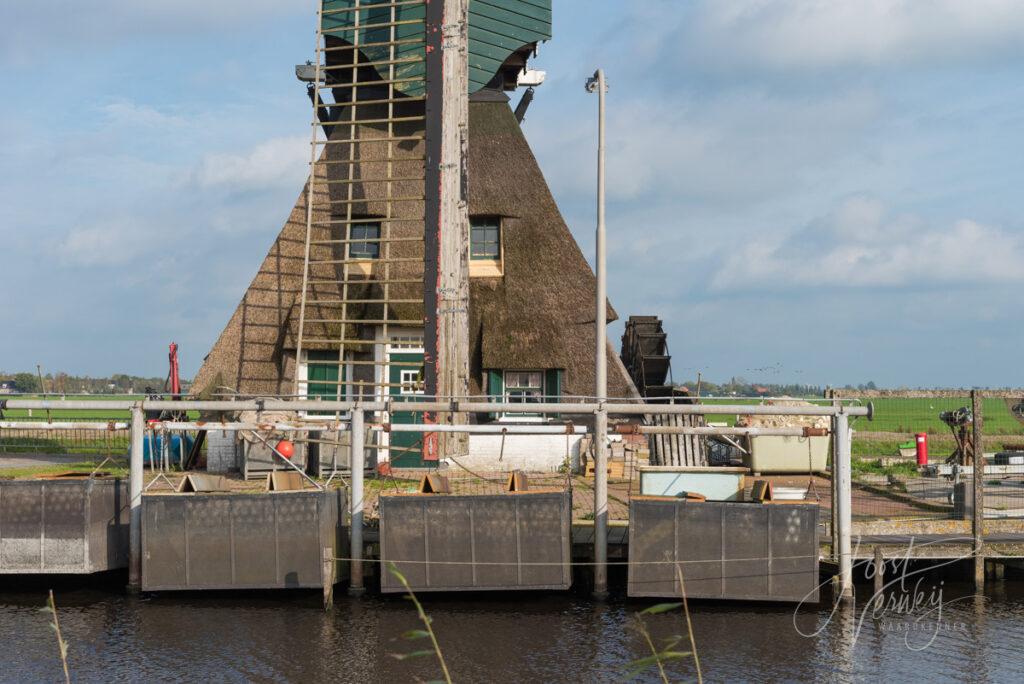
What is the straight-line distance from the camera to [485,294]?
100 ft

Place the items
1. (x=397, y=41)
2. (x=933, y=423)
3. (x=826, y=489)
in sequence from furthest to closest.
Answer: (x=933, y=423) < (x=397, y=41) < (x=826, y=489)

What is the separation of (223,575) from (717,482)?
8.45 meters

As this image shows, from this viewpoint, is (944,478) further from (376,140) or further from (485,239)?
(376,140)

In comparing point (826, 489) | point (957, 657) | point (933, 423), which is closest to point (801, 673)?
point (957, 657)

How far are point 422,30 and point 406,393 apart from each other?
12.0 m

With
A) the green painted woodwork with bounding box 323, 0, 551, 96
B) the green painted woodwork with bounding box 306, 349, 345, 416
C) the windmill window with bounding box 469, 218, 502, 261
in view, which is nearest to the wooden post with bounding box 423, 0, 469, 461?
the green painted woodwork with bounding box 323, 0, 551, 96

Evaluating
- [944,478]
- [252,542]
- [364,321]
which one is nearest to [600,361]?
[364,321]

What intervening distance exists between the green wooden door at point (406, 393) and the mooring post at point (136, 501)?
28.5ft

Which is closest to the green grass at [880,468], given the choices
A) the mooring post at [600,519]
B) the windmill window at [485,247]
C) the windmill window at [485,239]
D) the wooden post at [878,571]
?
the wooden post at [878,571]

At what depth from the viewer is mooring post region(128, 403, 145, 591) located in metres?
17.6

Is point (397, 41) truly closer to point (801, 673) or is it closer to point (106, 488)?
point (106, 488)

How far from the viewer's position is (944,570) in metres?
18.8

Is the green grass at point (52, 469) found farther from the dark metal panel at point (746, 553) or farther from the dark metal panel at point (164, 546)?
the dark metal panel at point (746, 553)

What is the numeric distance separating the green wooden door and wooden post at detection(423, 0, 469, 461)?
730 mm
